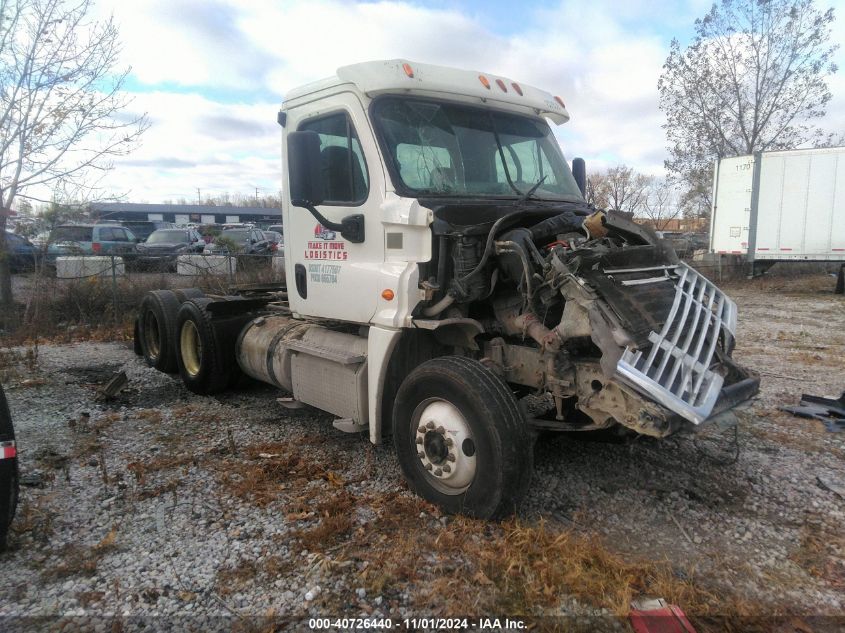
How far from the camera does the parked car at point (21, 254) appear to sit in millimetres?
11352

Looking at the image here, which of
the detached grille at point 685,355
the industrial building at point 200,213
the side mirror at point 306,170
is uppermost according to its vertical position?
the industrial building at point 200,213

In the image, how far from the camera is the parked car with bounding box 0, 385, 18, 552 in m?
3.21

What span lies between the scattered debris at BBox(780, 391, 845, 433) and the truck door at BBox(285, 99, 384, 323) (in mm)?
4324

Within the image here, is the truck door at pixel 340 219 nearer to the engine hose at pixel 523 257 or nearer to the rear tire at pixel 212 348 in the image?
the engine hose at pixel 523 257

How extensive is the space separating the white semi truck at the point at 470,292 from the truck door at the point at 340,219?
0.02 metres

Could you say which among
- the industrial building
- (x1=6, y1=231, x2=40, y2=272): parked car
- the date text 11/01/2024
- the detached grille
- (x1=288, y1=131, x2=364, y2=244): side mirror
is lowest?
the date text 11/01/2024

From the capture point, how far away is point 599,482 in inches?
172

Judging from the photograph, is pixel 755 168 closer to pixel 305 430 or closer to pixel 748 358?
pixel 748 358

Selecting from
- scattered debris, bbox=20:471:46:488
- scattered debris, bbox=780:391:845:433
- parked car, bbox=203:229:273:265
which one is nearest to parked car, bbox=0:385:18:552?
scattered debris, bbox=20:471:46:488

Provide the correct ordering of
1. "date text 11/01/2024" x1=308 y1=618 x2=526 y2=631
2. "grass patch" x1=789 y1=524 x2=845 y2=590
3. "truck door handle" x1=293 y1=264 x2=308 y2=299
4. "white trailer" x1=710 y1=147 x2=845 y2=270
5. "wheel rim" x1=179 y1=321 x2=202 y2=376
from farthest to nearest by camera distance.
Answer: "white trailer" x1=710 y1=147 x2=845 y2=270, "wheel rim" x1=179 y1=321 x2=202 y2=376, "truck door handle" x1=293 y1=264 x2=308 y2=299, "grass patch" x1=789 y1=524 x2=845 y2=590, "date text 11/01/2024" x1=308 y1=618 x2=526 y2=631

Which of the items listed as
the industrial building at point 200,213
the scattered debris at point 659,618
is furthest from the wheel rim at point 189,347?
the industrial building at point 200,213

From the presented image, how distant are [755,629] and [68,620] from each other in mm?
3221

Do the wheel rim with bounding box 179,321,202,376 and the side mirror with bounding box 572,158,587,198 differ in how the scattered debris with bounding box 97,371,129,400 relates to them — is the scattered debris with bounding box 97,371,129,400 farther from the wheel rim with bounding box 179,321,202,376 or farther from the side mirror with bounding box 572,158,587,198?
the side mirror with bounding box 572,158,587,198

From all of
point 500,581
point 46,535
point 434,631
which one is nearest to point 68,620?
point 46,535
